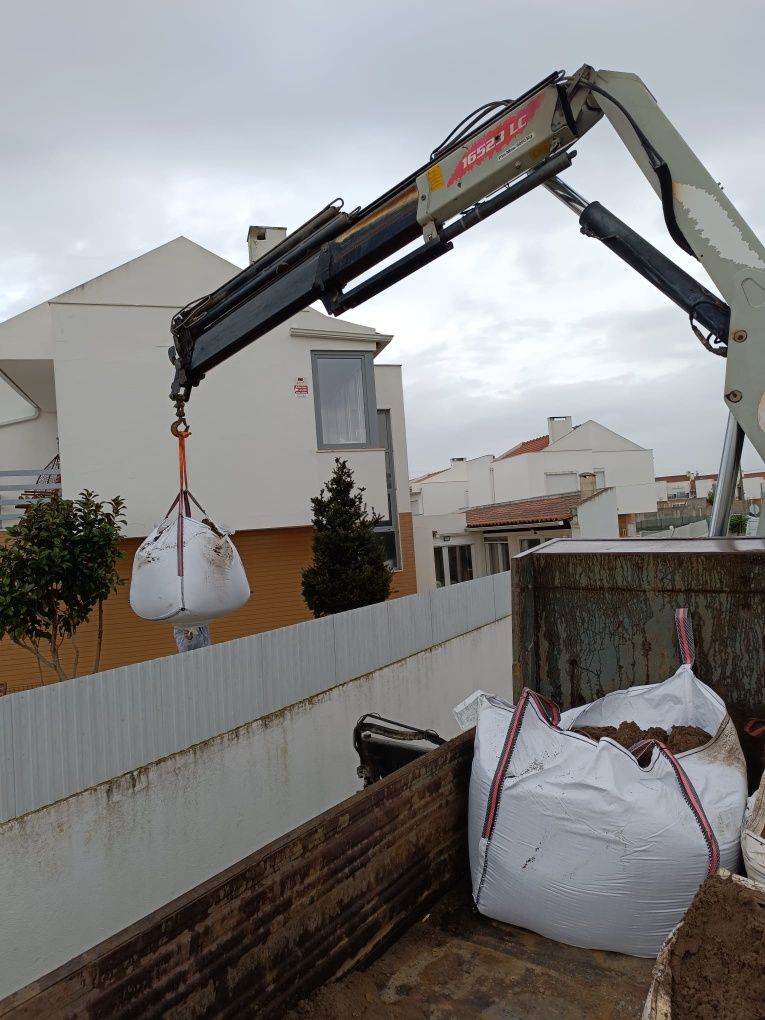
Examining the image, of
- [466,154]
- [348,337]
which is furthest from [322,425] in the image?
[466,154]

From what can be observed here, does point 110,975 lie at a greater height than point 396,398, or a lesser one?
lesser

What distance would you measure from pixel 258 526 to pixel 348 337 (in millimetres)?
3092

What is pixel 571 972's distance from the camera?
2164 mm

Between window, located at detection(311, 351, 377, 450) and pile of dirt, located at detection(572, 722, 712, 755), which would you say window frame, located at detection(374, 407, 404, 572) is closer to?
window, located at detection(311, 351, 377, 450)

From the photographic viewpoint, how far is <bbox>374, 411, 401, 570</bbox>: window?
12266 mm

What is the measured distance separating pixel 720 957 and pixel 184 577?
3.94m

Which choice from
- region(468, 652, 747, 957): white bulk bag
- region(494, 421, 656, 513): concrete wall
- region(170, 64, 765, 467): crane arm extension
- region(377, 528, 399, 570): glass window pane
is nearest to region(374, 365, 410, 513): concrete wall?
region(377, 528, 399, 570): glass window pane

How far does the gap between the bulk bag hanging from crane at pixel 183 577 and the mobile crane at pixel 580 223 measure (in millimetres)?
1453

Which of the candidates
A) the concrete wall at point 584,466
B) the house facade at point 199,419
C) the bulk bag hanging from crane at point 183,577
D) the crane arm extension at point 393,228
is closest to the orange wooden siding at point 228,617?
the house facade at point 199,419

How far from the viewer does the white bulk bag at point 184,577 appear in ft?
16.3

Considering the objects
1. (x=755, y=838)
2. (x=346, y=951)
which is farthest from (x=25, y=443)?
(x=755, y=838)

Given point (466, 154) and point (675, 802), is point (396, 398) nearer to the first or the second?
point (466, 154)

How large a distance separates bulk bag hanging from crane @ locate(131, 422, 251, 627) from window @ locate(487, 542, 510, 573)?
13.8 meters

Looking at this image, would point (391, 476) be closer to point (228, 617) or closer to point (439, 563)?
point (228, 617)
